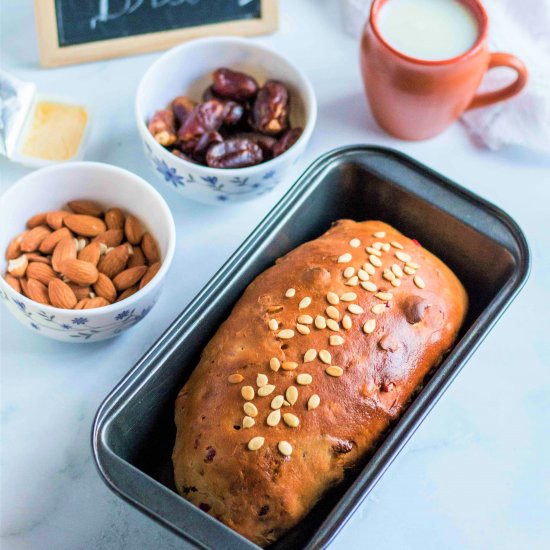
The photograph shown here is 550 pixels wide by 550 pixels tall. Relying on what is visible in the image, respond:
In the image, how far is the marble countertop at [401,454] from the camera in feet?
3.80

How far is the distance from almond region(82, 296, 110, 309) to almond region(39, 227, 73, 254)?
0.41 feet

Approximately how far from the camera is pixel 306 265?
3.81 ft

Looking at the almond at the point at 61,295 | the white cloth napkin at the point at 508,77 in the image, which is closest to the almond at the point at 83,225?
the almond at the point at 61,295

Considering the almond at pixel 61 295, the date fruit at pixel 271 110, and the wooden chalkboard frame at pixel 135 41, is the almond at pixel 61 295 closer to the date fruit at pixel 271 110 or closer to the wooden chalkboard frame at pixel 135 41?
the date fruit at pixel 271 110

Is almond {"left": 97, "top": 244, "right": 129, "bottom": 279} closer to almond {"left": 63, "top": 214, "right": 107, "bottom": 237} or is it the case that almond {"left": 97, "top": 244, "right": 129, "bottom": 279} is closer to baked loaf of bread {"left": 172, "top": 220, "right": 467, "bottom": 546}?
almond {"left": 63, "top": 214, "right": 107, "bottom": 237}

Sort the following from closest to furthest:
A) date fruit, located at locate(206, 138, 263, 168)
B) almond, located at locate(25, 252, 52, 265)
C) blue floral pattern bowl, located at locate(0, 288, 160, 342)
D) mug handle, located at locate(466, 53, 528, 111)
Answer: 1. blue floral pattern bowl, located at locate(0, 288, 160, 342)
2. almond, located at locate(25, 252, 52, 265)
3. date fruit, located at locate(206, 138, 263, 168)
4. mug handle, located at locate(466, 53, 528, 111)

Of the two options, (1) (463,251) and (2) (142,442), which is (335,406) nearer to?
(2) (142,442)

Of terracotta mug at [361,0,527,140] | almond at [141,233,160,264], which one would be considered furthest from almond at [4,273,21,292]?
terracotta mug at [361,0,527,140]

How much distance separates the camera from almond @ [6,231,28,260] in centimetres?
124

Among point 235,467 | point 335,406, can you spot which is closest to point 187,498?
point 235,467

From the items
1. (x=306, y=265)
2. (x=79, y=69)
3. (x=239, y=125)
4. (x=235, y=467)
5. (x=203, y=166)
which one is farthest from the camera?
(x=79, y=69)

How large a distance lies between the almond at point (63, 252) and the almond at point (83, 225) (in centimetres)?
3

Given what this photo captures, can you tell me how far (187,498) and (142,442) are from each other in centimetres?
11

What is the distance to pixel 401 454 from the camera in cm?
109
